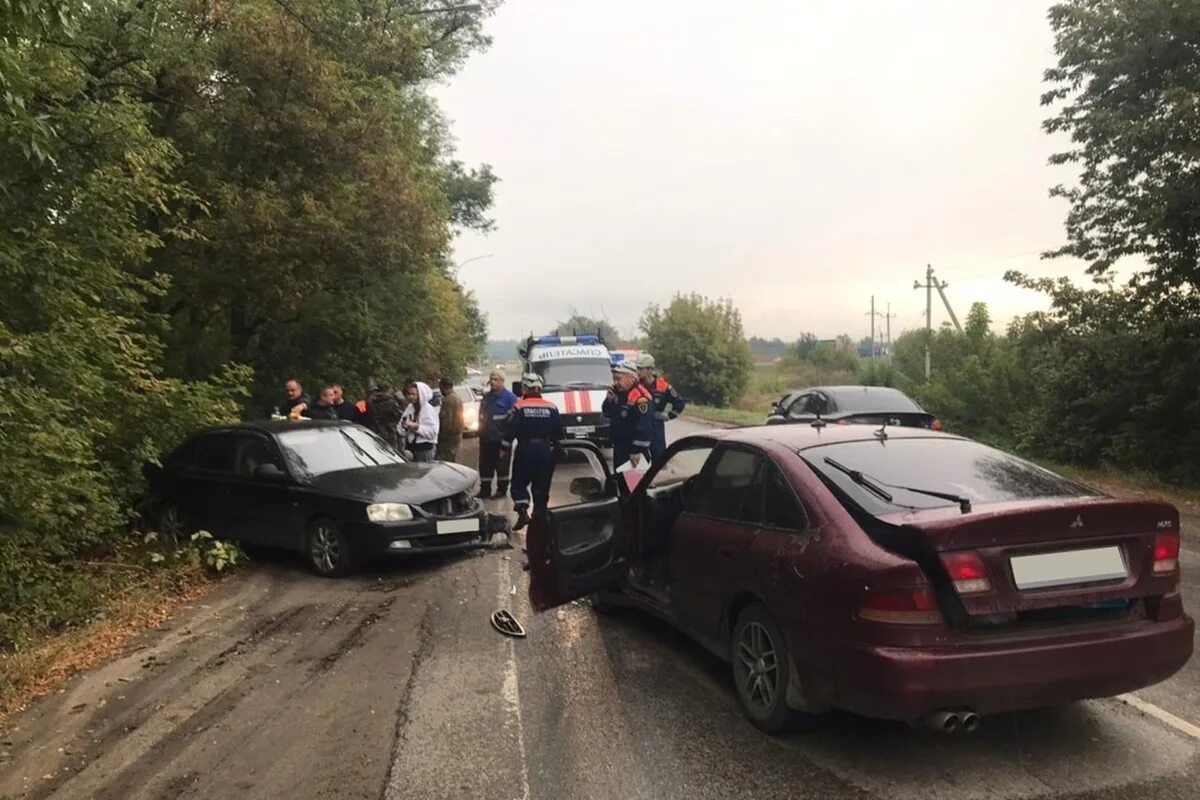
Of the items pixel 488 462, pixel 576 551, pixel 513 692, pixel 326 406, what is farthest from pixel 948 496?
pixel 326 406

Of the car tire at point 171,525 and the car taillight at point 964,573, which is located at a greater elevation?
the car taillight at point 964,573

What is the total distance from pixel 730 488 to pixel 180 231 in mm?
7912

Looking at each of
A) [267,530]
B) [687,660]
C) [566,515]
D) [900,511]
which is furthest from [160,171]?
[900,511]

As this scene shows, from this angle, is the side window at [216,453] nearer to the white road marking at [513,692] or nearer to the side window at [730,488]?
the white road marking at [513,692]

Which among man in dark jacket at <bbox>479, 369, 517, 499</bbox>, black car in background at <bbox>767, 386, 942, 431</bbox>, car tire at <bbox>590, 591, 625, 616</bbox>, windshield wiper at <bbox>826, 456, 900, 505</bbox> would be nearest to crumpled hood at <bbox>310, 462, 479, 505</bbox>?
car tire at <bbox>590, 591, 625, 616</bbox>

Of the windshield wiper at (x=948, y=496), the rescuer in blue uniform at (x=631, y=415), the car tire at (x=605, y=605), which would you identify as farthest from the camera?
the rescuer in blue uniform at (x=631, y=415)

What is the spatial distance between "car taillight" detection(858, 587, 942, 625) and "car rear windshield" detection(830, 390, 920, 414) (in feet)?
29.6

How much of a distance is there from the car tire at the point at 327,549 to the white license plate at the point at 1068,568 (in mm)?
5888

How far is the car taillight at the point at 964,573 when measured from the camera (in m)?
3.62

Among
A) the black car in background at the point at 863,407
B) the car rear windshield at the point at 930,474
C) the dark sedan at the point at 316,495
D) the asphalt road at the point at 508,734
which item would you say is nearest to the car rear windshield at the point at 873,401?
the black car in background at the point at 863,407

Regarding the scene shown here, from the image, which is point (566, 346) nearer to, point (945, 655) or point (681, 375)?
point (945, 655)

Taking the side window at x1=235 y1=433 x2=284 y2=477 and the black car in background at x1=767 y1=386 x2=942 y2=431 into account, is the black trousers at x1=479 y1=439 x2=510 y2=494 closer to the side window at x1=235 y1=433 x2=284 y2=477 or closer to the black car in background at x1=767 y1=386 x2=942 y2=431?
the side window at x1=235 y1=433 x2=284 y2=477

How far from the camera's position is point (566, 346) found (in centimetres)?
1942

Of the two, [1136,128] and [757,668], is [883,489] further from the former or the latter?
[1136,128]
